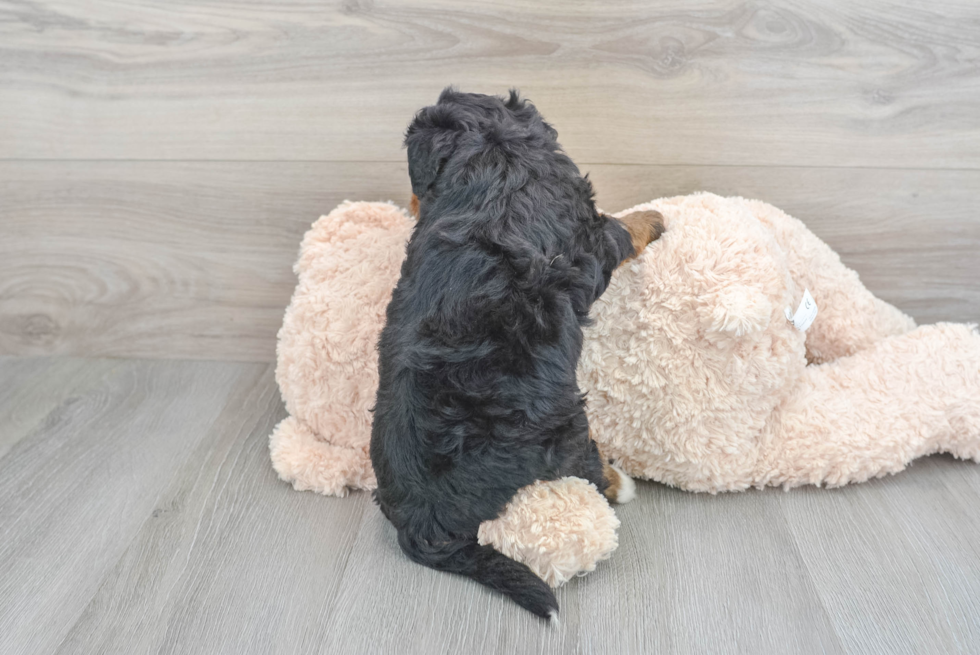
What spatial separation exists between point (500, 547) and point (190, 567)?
1.53 ft

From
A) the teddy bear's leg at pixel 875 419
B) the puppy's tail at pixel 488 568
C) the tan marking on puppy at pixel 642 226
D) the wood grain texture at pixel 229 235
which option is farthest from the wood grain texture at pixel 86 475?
the teddy bear's leg at pixel 875 419

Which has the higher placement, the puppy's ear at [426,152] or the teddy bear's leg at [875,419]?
the puppy's ear at [426,152]

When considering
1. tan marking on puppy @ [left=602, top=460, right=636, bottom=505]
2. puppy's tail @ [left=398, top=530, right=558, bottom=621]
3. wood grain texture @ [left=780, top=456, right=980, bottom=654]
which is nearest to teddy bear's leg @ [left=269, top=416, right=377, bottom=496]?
puppy's tail @ [left=398, top=530, right=558, bottom=621]

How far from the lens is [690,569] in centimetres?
94

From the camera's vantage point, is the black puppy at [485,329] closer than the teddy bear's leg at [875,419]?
Yes

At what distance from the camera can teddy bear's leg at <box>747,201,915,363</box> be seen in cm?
114

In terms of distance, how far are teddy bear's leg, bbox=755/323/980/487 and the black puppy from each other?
369 mm

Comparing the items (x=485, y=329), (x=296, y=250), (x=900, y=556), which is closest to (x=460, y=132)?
(x=485, y=329)

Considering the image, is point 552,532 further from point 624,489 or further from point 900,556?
point 900,556

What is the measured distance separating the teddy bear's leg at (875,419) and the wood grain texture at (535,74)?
1.35 ft

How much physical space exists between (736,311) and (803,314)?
0.19 metres

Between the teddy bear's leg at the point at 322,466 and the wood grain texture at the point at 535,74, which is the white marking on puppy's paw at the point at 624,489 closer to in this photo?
the teddy bear's leg at the point at 322,466

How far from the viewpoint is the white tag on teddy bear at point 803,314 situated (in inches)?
39.9

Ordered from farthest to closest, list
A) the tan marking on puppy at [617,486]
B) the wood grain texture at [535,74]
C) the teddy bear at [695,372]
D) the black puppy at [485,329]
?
1. the wood grain texture at [535,74]
2. the tan marking on puppy at [617,486]
3. the teddy bear at [695,372]
4. the black puppy at [485,329]
